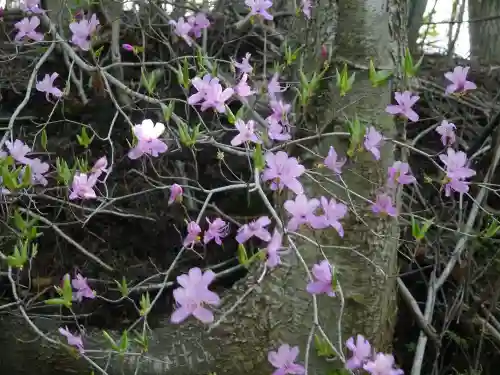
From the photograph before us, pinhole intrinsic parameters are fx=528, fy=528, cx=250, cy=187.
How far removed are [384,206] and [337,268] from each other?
0.22 metres

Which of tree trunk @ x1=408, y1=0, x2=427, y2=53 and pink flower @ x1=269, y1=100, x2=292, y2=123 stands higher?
tree trunk @ x1=408, y1=0, x2=427, y2=53

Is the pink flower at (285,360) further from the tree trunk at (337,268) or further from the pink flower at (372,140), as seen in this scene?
the pink flower at (372,140)

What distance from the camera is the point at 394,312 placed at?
4.99ft

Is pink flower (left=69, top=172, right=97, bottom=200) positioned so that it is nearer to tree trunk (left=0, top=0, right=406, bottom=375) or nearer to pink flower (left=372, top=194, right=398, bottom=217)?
tree trunk (left=0, top=0, right=406, bottom=375)

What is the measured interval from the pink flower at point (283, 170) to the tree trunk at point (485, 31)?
199 cm

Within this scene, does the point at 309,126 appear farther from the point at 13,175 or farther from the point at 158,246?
the point at 158,246

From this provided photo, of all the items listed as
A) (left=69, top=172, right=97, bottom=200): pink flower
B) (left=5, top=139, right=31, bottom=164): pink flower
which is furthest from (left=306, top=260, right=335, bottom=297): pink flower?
(left=5, top=139, right=31, bottom=164): pink flower

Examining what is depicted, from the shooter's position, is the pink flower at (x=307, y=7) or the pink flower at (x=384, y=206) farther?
the pink flower at (x=307, y=7)

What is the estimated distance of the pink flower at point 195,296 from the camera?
104 cm

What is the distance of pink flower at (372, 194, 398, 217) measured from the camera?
1.29 metres

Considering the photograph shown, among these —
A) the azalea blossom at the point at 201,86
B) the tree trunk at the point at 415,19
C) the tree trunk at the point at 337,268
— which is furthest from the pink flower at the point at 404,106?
the tree trunk at the point at 415,19

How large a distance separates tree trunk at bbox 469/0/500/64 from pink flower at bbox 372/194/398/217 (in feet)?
5.92

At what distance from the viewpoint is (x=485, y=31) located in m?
2.90

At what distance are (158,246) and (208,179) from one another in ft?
1.12
